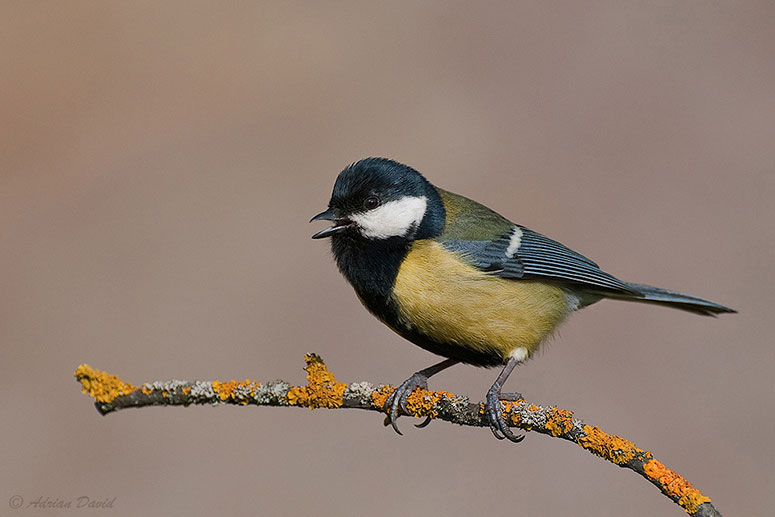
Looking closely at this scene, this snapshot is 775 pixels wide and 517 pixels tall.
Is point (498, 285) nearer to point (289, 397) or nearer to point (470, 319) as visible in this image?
point (470, 319)

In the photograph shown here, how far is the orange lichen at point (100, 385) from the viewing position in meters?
1.16

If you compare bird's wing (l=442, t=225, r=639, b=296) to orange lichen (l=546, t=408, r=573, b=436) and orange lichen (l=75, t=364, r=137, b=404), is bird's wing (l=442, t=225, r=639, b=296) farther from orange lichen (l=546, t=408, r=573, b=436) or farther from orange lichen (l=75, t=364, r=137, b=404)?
orange lichen (l=75, t=364, r=137, b=404)

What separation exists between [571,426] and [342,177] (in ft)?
2.56

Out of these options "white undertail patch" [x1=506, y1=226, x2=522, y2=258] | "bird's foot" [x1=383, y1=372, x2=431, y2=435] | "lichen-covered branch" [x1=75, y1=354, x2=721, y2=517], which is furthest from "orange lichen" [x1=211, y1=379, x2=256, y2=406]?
"white undertail patch" [x1=506, y1=226, x2=522, y2=258]

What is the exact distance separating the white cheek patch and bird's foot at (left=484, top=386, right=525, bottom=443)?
1.38ft

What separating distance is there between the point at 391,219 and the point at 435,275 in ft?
0.55

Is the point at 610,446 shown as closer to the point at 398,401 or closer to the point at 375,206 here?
the point at 398,401

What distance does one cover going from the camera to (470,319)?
5.47 ft

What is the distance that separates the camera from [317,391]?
1296mm

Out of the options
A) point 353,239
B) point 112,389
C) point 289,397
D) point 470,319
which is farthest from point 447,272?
point 112,389

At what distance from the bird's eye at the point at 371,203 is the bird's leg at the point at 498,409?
478 millimetres

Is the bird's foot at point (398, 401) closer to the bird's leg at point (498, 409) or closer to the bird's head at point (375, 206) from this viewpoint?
the bird's leg at point (498, 409)

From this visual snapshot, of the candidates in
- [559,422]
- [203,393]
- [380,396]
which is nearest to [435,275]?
[380,396]

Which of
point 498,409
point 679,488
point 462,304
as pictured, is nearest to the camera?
point 679,488
